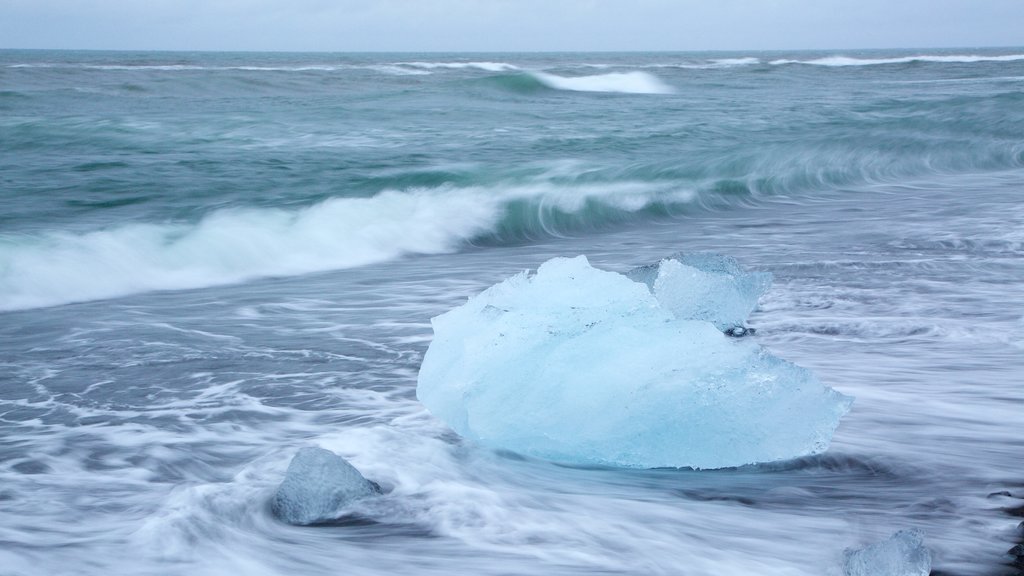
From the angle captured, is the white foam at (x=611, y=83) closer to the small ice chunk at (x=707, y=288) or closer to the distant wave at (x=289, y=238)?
the distant wave at (x=289, y=238)

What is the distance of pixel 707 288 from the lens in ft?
13.0

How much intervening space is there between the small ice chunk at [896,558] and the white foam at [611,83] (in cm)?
2341

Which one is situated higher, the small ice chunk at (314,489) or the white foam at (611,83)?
the white foam at (611,83)

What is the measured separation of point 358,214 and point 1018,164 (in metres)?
8.04

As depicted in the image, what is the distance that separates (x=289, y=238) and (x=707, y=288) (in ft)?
13.1

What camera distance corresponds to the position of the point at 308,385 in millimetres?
3623

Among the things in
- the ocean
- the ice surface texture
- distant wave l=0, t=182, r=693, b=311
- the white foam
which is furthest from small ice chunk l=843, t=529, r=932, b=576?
the white foam

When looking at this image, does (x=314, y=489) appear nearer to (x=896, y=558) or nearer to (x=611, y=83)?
(x=896, y=558)

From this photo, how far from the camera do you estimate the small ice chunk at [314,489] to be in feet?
8.29

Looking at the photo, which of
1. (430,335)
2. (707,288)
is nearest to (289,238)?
(430,335)

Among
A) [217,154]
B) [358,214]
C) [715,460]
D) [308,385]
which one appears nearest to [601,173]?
[358,214]

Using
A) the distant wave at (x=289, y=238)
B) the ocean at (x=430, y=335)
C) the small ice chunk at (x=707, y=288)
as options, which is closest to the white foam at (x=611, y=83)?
the ocean at (x=430, y=335)

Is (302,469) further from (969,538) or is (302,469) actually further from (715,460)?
(969,538)

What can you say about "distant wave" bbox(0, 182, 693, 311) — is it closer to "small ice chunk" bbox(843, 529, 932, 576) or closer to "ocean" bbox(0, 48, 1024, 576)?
"ocean" bbox(0, 48, 1024, 576)
